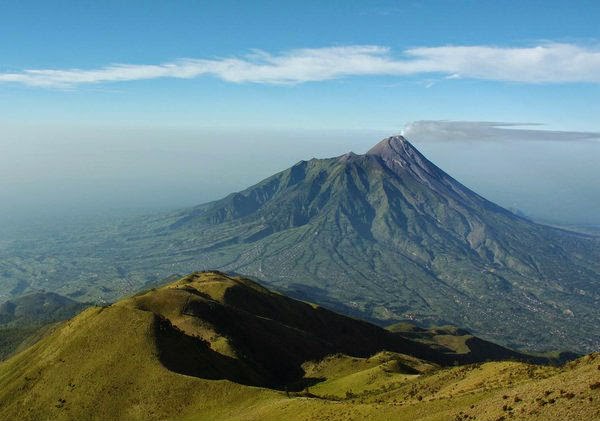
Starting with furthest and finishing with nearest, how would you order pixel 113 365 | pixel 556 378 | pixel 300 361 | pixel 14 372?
1. pixel 300 361
2. pixel 14 372
3. pixel 113 365
4. pixel 556 378

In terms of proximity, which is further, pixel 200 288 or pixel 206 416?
pixel 200 288

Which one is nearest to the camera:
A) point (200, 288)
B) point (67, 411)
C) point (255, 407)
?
point (255, 407)

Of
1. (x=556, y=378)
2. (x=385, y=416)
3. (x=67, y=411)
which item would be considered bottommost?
(x=67, y=411)

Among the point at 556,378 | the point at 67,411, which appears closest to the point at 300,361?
the point at 67,411

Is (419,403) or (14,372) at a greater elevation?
(419,403)

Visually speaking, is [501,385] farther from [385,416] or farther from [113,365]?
[113,365]

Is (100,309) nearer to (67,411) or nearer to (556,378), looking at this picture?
(67,411)

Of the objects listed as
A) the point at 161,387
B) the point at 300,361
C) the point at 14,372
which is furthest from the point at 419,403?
the point at 14,372
